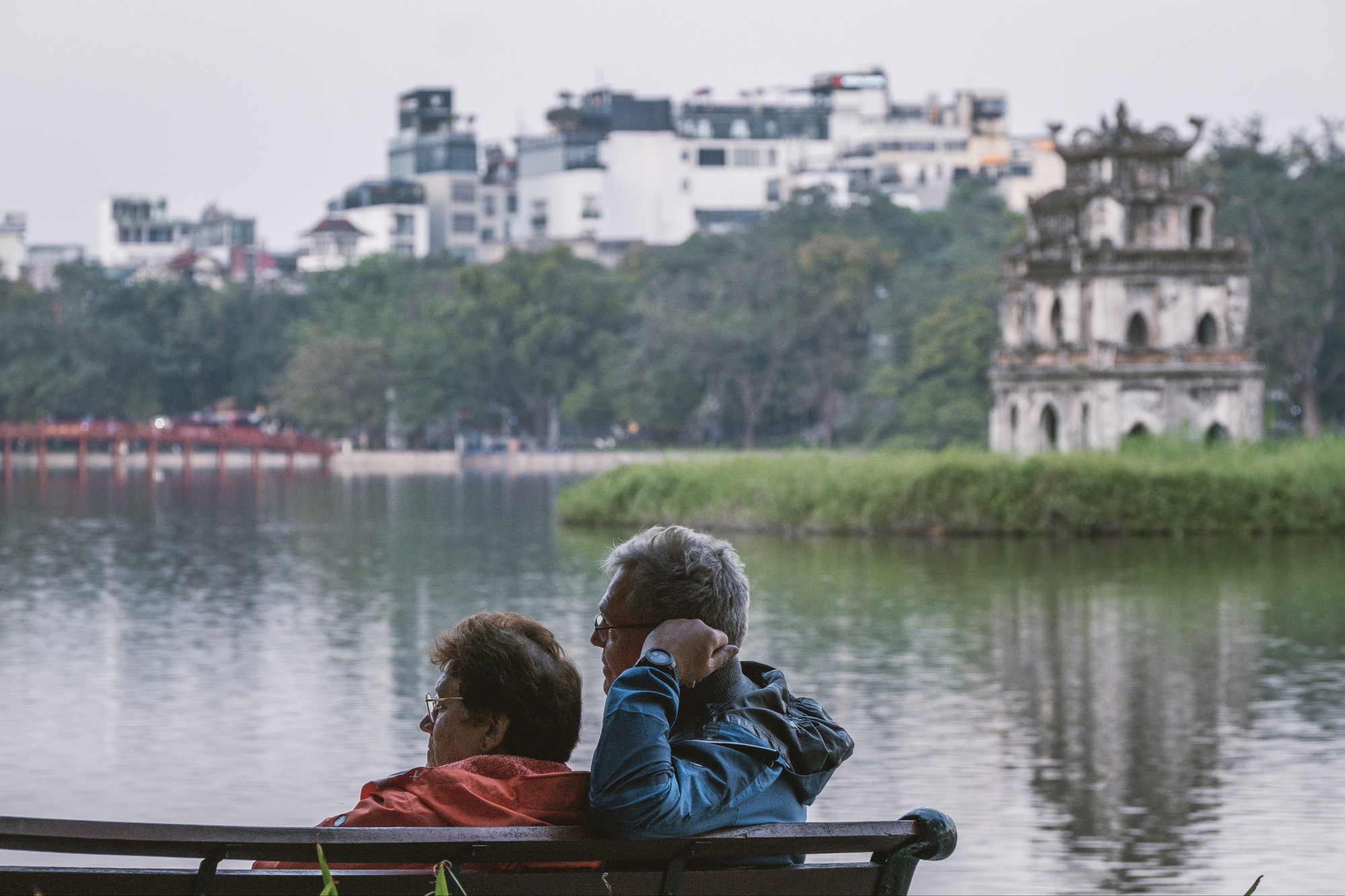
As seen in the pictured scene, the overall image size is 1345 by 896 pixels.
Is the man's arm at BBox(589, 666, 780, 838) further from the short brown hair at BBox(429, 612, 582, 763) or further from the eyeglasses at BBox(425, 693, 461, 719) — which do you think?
the eyeglasses at BBox(425, 693, 461, 719)

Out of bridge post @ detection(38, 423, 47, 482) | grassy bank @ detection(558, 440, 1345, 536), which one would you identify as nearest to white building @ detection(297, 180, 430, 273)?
bridge post @ detection(38, 423, 47, 482)

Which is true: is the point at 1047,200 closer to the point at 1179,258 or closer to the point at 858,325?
the point at 1179,258

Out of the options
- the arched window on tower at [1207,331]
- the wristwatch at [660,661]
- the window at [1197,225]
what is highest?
the window at [1197,225]

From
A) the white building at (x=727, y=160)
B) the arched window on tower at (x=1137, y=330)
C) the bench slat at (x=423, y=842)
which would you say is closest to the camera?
the bench slat at (x=423, y=842)

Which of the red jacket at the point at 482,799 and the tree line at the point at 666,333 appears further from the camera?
the tree line at the point at 666,333

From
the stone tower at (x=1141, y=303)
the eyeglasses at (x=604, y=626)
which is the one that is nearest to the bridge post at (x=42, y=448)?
the stone tower at (x=1141, y=303)

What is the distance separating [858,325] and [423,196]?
200 ft

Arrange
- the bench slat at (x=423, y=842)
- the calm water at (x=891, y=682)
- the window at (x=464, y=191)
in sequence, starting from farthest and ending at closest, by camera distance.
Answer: the window at (x=464, y=191)
the calm water at (x=891, y=682)
the bench slat at (x=423, y=842)

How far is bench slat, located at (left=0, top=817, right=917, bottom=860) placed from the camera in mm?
4020

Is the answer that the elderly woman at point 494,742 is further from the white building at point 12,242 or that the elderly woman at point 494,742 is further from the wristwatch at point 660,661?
the white building at point 12,242

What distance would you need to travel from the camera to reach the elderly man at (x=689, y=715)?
4.23m

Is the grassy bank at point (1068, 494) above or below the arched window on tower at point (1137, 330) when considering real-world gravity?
Result: below

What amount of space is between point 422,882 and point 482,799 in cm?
20

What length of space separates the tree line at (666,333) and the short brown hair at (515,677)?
5460cm
